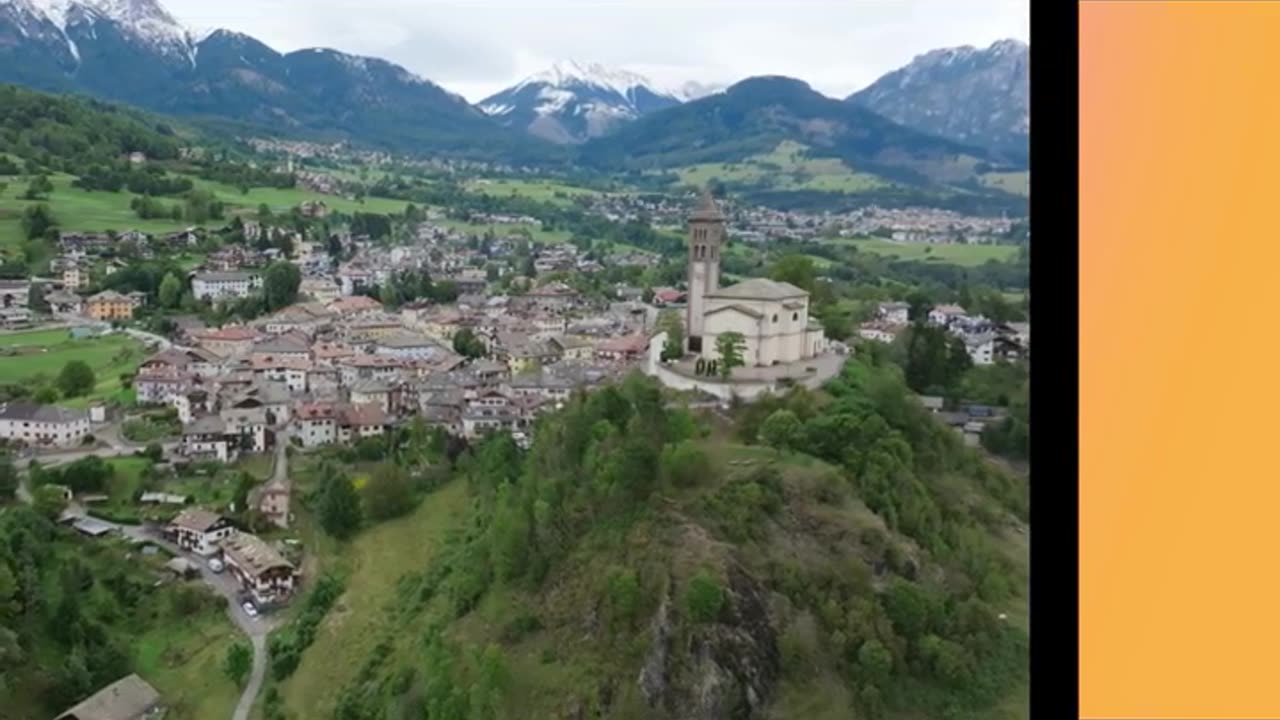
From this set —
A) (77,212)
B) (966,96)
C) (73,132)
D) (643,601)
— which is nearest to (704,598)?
(643,601)

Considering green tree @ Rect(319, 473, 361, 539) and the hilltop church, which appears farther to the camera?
the hilltop church

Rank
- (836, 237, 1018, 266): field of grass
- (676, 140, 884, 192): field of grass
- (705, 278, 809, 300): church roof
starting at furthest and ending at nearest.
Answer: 1. (705, 278, 809, 300): church roof
2. (676, 140, 884, 192): field of grass
3. (836, 237, 1018, 266): field of grass

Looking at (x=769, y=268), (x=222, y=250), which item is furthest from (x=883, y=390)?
(x=222, y=250)

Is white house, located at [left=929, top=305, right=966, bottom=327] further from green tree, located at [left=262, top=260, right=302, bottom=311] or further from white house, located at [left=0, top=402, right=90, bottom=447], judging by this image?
white house, located at [left=0, top=402, right=90, bottom=447]

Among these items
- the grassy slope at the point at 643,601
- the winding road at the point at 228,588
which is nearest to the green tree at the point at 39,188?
A: the winding road at the point at 228,588

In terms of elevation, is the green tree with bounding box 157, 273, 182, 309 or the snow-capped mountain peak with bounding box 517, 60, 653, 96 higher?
the snow-capped mountain peak with bounding box 517, 60, 653, 96

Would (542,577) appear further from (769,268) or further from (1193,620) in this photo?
(1193,620)

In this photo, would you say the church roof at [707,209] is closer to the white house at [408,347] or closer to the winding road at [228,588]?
the white house at [408,347]

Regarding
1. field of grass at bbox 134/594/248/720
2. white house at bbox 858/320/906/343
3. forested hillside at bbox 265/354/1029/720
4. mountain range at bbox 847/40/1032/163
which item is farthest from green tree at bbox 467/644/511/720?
mountain range at bbox 847/40/1032/163
